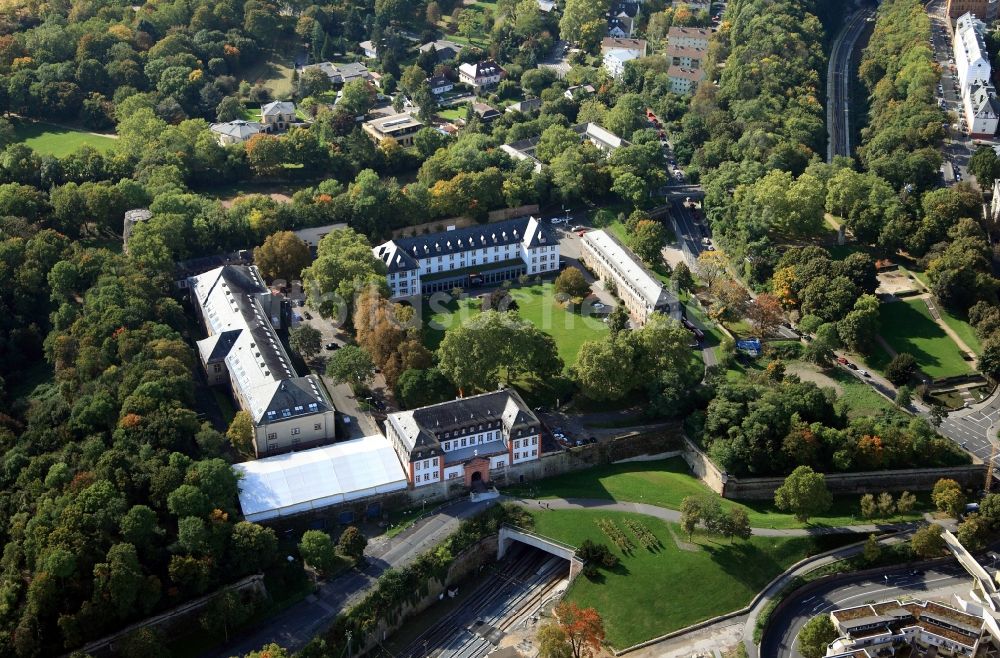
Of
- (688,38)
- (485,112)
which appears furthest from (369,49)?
(688,38)

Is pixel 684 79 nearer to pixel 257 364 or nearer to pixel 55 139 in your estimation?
pixel 55 139

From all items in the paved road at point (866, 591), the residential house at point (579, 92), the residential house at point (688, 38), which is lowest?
the paved road at point (866, 591)

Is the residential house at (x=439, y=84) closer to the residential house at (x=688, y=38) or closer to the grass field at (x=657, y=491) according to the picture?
the residential house at (x=688, y=38)

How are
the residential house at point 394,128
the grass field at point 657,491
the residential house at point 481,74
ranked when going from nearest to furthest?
the grass field at point 657,491 < the residential house at point 394,128 < the residential house at point 481,74

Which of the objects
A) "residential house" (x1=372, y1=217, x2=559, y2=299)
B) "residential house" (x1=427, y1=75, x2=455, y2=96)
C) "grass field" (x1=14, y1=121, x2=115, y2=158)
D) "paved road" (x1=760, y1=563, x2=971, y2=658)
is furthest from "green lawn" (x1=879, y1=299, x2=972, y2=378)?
"grass field" (x1=14, y1=121, x2=115, y2=158)

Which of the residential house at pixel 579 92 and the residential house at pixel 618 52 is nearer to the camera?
the residential house at pixel 579 92

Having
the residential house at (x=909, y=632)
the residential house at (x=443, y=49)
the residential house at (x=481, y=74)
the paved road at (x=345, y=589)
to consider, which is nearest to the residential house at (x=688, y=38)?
the residential house at (x=481, y=74)

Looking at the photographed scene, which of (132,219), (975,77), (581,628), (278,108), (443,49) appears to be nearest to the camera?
(581,628)
